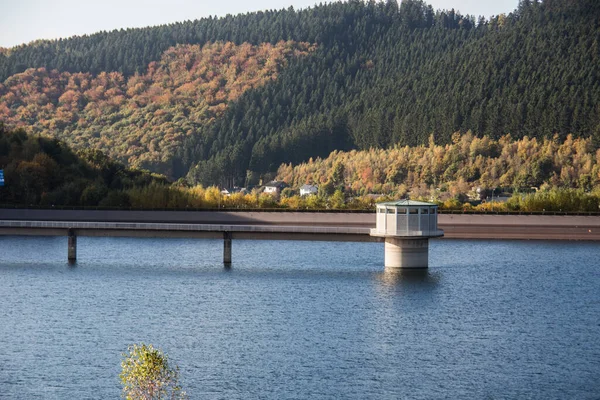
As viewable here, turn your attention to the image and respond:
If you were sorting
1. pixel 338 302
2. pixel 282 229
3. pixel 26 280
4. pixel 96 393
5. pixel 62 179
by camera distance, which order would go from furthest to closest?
pixel 62 179
pixel 282 229
pixel 26 280
pixel 338 302
pixel 96 393

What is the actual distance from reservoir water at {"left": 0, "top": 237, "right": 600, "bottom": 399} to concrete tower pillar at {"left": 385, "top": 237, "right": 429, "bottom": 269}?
1.46m

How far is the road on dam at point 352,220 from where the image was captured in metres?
153

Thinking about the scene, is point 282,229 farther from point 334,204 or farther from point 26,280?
point 334,204

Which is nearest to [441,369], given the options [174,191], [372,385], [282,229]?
[372,385]

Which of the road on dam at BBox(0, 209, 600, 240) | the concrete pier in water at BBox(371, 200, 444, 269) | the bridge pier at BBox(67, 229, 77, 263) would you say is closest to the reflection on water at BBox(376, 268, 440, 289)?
the concrete pier in water at BBox(371, 200, 444, 269)

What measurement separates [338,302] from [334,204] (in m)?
105

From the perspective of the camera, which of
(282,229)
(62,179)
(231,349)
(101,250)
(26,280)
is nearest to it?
(231,349)

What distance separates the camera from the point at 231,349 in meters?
67.2

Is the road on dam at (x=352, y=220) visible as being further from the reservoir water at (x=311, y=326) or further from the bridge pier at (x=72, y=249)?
the bridge pier at (x=72, y=249)

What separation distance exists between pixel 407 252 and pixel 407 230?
299 centimetres

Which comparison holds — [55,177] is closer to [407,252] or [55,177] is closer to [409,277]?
[407,252]

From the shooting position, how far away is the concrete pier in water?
10144cm

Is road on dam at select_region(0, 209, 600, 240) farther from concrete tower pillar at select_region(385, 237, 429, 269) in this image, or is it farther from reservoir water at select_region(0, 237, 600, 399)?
concrete tower pillar at select_region(385, 237, 429, 269)

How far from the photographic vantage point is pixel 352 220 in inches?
6427
